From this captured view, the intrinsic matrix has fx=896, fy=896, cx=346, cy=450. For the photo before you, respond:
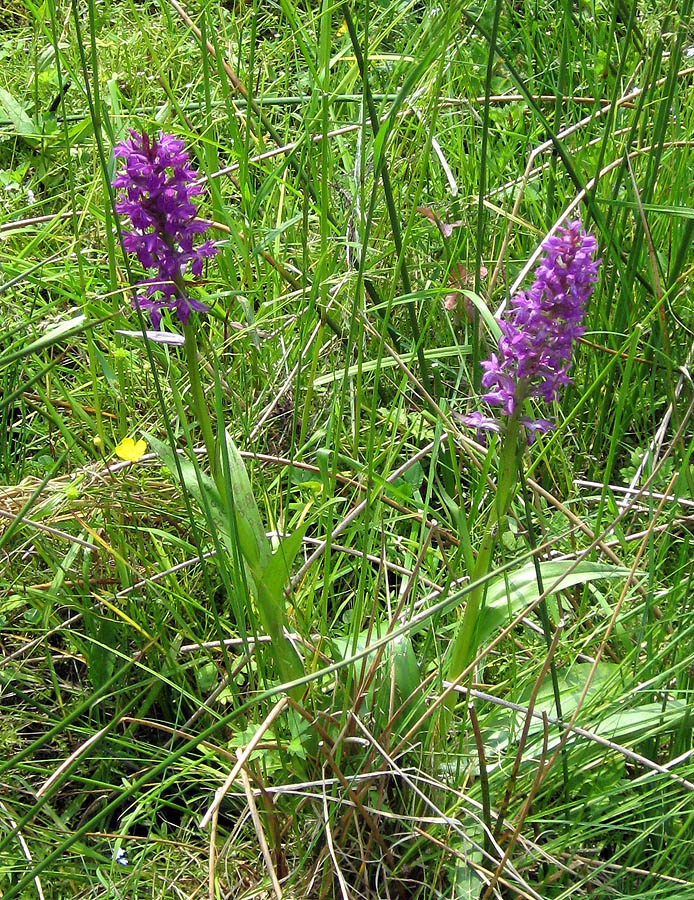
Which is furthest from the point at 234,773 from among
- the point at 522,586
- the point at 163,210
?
the point at 163,210

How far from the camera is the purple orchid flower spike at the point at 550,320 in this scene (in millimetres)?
1000

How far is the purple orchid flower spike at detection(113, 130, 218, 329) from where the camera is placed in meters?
1.10

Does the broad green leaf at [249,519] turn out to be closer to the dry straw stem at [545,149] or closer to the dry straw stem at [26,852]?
the dry straw stem at [26,852]

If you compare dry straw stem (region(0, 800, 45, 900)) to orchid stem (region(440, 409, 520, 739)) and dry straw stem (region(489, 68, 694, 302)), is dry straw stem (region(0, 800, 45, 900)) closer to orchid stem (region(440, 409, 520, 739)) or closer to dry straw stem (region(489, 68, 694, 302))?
orchid stem (region(440, 409, 520, 739))

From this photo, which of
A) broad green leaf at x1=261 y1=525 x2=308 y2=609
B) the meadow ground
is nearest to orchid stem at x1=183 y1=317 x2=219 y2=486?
the meadow ground

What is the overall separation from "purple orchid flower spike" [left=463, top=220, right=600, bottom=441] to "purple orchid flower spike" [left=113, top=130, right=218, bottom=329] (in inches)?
16.6

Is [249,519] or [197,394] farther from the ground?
[197,394]

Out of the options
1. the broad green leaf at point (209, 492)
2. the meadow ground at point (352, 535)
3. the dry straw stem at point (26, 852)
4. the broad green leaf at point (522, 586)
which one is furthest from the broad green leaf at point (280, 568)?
the dry straw stem at point (26, 852)

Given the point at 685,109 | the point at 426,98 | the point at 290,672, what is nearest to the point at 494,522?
the point at 290,672

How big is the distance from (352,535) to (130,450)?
0.40 metres

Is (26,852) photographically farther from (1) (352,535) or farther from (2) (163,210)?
(2) (163,210)

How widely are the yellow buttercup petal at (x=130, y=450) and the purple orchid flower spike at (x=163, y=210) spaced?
0.95 feet

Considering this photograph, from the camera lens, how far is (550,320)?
1.01 meters

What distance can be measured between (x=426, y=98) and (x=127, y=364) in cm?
79
